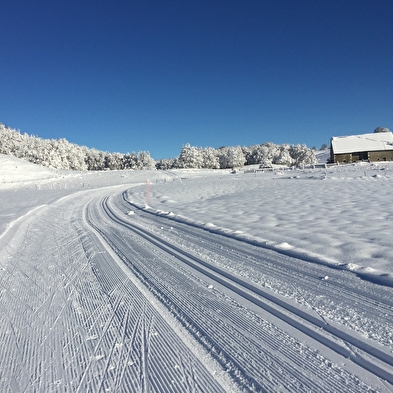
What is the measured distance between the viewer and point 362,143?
48344mm

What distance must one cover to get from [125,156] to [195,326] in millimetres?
91978

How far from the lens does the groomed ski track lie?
7.24 ft

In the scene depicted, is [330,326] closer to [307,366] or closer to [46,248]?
[307,366]

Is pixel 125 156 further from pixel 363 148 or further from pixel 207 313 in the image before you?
pixel 207 313

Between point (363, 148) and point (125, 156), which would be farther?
point (125, 156)

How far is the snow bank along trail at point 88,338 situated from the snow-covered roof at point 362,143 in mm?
53765

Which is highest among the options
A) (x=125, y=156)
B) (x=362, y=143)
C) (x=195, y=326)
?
(x=125, y=156)

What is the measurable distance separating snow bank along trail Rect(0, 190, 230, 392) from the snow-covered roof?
53765 millimetres

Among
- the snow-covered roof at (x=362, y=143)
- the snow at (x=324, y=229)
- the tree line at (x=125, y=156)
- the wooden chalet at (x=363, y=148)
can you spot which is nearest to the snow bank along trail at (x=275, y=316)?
the snow at (x=324, y=229)

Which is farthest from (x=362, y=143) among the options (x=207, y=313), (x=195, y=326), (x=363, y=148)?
(x=195, y=326)

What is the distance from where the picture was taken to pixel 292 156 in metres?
88.3

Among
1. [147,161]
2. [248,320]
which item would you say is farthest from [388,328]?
[147,161]

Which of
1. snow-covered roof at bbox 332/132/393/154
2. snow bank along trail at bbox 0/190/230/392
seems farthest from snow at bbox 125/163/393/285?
snow-covered roof at bbox 332/132/393/154

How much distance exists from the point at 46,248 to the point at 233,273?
208 inches
